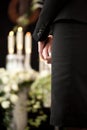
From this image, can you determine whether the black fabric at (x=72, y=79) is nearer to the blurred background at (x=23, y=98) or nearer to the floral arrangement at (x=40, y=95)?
the blurred background at (x=23, y=98)

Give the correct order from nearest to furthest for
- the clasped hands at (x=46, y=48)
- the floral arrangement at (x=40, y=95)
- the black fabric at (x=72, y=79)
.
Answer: the black fabric at (x=72, y=79), the clasped hands at (x=46, y=48), the floral arrangement at (x=40, y=95)

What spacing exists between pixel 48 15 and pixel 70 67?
20 cm

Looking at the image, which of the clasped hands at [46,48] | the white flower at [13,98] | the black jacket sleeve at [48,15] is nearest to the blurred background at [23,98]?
the white flower at [13,98]

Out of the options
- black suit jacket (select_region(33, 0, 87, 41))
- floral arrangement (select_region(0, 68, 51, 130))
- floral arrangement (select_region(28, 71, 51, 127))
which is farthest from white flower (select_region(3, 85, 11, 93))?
black suit jacket (select_region(33, 0, 87, 41))

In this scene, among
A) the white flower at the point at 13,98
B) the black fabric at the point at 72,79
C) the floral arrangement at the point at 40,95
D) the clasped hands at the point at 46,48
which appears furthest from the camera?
the floral arrangement at the point at 40,95

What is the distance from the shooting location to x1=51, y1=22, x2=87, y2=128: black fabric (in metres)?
1.31

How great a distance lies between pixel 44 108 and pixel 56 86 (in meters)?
1.32

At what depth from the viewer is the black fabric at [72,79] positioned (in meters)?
1.31

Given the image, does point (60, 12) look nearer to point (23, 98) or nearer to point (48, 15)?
point (48, 15)

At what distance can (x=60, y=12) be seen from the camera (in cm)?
136

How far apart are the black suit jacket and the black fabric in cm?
3

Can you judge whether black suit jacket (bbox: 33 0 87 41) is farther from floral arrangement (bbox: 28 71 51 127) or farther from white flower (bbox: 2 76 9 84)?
floral arrangement (bbox: 28 71 51 127)

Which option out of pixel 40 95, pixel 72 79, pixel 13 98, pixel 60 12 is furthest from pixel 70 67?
pixel 40 95

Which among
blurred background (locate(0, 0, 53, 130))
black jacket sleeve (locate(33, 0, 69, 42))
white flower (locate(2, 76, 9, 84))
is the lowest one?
blurred background (locate(0, 0, 53, 130))
